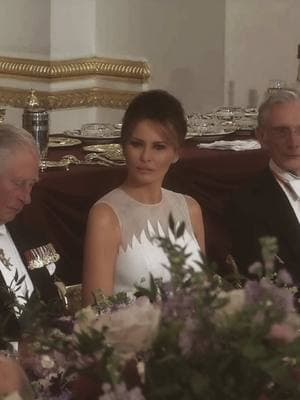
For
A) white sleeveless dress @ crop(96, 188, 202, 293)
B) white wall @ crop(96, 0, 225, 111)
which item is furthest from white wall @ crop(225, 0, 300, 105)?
white sleeveless dress @ crop(96, 188, 202, 293)

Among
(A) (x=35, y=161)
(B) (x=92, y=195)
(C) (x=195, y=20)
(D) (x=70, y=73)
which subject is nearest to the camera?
(A) (x=35, y=161)

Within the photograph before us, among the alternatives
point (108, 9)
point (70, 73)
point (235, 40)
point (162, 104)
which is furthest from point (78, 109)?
point (162, 104)

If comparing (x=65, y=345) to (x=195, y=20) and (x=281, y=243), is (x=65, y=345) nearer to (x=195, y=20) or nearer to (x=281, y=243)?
(x=281, y=243)

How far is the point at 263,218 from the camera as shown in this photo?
11.4 ft

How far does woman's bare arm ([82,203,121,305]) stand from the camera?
9.43ft

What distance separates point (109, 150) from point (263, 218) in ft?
2.82

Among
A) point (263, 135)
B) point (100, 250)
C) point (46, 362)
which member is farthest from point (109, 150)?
point (46, 362)

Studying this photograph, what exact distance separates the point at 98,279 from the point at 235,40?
4.60 metres

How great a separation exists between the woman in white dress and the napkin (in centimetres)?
139

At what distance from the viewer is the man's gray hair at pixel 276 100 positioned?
353cm

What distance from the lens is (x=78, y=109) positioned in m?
6.50

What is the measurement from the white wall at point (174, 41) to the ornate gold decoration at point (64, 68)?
70 millimetres

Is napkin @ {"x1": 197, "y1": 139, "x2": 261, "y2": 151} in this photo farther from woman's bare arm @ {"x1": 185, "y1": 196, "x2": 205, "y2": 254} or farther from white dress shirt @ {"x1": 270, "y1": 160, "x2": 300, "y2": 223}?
woman's bare arm @ {"x1": 185, "y1": 196, "x2": 205, "y2": 254}

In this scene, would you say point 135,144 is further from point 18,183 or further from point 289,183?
point 289,183
